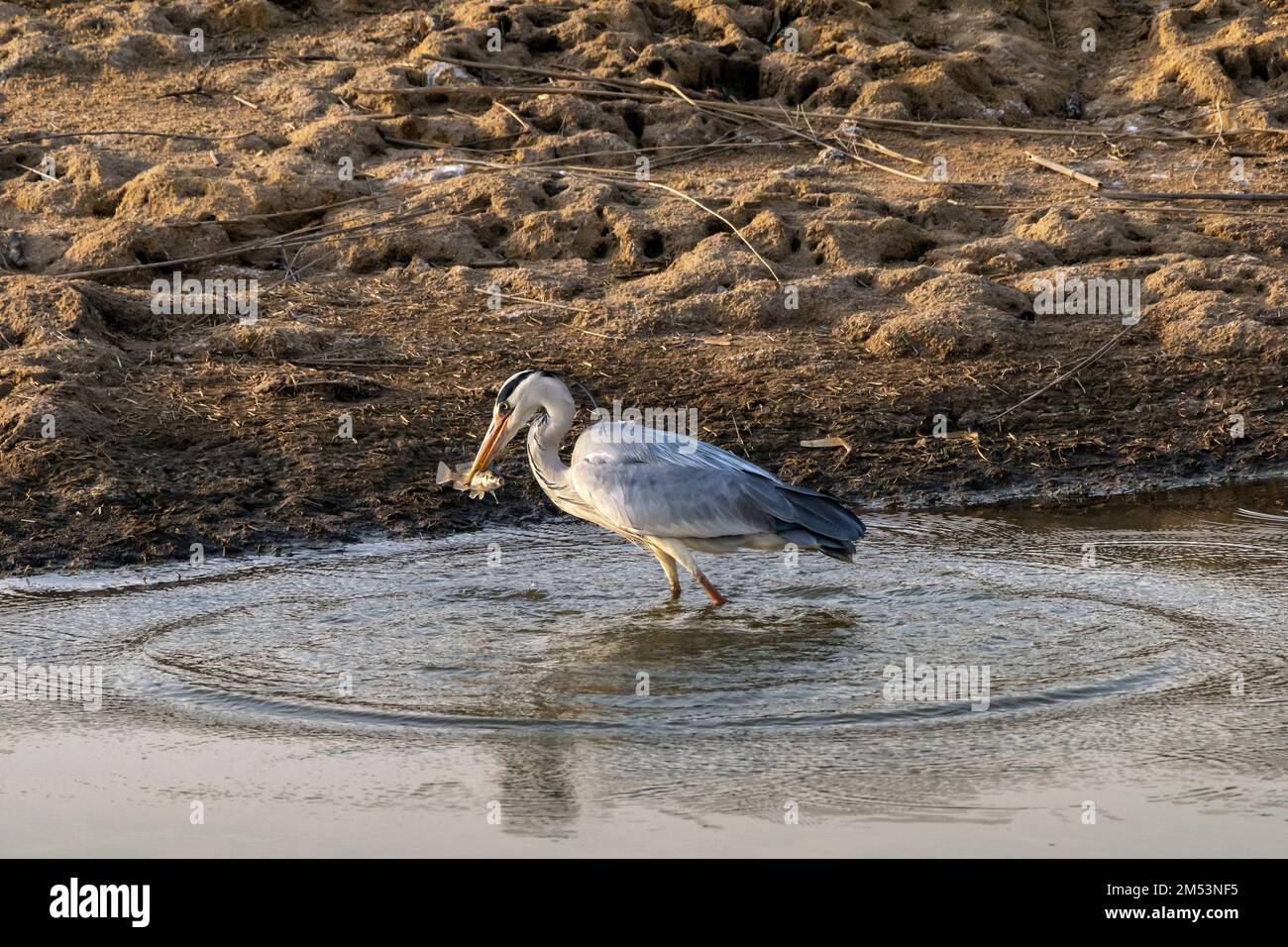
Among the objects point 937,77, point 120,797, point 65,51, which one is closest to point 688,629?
point 120,797

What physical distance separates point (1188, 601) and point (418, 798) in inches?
134

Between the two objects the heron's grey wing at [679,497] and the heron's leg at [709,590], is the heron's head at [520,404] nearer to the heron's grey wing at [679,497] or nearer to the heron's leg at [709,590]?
the heron's grey wing at [679,497]

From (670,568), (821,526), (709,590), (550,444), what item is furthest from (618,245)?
(821,526)

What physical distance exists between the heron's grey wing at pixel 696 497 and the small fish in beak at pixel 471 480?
653 mm

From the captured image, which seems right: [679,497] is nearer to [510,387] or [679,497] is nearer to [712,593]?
[712,593]

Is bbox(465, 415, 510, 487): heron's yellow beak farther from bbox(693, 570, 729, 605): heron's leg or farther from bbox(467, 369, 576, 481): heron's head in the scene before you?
bbox(693, 570, 729, 605): heron's leg

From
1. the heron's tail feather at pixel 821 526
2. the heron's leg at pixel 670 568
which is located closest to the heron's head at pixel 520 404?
the heron's leg at pixel 670 568

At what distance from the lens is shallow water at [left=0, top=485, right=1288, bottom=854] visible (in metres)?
4.94

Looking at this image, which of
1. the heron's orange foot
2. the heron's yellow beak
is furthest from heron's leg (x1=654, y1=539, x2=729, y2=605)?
the heron's yellow beak

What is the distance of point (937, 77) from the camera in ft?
40.6

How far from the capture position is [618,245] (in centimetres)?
1090

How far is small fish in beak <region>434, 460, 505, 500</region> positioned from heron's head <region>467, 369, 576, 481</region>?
0.49 feet

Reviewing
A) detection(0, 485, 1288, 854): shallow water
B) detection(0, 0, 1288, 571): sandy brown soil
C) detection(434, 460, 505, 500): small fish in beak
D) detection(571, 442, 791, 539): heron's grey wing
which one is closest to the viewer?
detection(0, 485, 1288, 854): shallow water

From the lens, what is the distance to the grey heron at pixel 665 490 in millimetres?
7363
